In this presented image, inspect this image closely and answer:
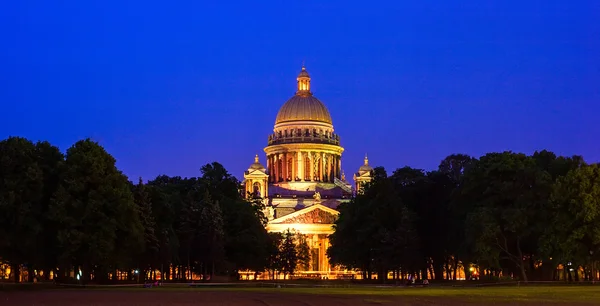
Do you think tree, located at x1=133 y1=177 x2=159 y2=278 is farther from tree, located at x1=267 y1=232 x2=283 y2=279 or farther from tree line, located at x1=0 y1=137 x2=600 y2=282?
tree, located at x1=267 y1=232 x2=283 y2=279

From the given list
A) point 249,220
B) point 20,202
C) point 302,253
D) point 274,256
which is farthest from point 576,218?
point 302,253

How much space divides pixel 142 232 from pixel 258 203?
160 ft

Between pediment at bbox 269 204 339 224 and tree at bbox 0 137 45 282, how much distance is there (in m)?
114

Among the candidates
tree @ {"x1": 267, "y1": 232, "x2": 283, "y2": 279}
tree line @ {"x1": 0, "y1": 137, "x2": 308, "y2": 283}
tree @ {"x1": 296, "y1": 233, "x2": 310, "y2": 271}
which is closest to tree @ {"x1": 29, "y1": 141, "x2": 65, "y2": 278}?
tree line @ {"x1": 0, "y1": 137, "x2": 308, "y2": 283}

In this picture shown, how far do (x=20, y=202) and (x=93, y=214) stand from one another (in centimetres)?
549

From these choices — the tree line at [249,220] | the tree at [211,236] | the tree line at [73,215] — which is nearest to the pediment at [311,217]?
the tree line at [249,220]

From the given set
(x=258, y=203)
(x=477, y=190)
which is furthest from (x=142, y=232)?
(x=258, y=203)

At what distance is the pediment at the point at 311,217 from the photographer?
190m

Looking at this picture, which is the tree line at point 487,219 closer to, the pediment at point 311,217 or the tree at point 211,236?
the tree at point 211,236

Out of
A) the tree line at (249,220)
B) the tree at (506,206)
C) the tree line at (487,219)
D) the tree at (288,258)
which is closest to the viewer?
the tree line at (249,220)

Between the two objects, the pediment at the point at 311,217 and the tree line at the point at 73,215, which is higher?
the pediment at the point at 311,217

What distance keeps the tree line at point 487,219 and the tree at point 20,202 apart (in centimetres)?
3533

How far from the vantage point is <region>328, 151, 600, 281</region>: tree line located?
78.7m

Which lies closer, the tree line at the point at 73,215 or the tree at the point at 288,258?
the tree line at the point at 73,215
